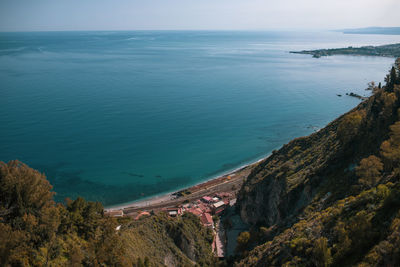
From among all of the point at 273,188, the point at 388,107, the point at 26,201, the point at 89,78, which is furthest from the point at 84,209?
the point at 89,78

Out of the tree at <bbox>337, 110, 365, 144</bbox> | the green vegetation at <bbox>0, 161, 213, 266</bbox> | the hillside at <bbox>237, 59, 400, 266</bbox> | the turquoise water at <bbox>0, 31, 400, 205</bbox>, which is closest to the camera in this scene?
the hillside at <bbox>237, 59, 400, 266</bbox>

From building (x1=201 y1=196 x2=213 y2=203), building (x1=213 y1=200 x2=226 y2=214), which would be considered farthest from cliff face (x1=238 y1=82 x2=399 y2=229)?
building (x1=201 y1=196 x2=213 y2=203)

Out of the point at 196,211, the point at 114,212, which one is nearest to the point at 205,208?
the point at 196,211

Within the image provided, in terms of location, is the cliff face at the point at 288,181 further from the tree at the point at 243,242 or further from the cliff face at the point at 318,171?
the tree at the point at 243,242

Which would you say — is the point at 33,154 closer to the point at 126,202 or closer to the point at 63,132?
the point at 63,132

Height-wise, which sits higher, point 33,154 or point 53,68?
point 53,68

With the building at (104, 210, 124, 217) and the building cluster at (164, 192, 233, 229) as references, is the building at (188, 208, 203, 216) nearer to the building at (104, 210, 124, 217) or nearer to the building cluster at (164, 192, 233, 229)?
the building cluster at (164, 192, 233, 229)

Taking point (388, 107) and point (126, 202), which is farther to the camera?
point (126, 202)
